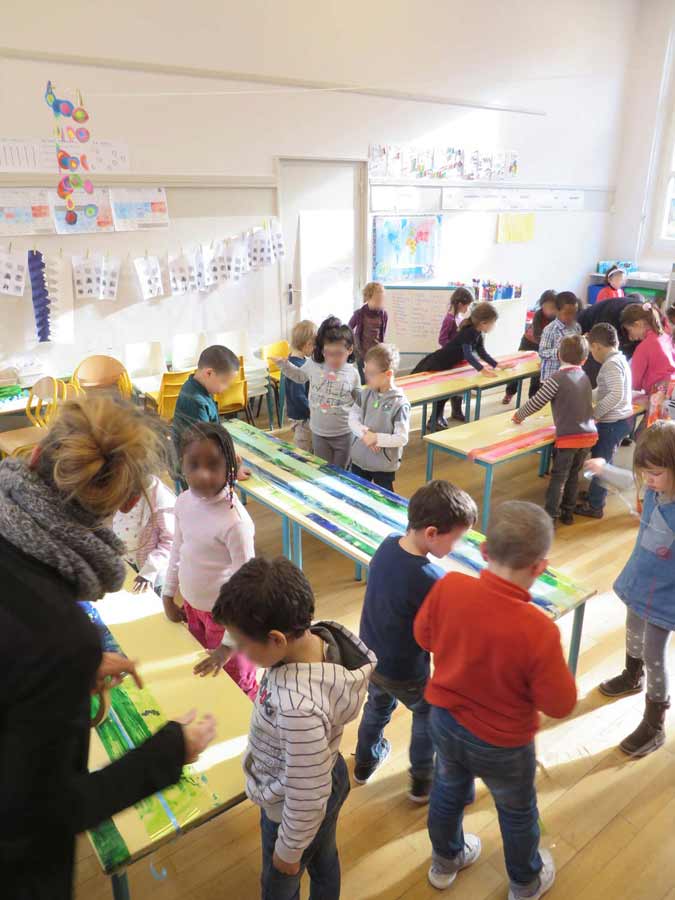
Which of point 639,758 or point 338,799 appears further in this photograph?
point 639,758

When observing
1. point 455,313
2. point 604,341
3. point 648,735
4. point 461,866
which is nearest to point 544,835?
point 461,866

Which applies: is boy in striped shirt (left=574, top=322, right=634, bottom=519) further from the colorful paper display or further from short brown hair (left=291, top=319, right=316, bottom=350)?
short brown hair (left=291, top=319, right=316, bottom=350)

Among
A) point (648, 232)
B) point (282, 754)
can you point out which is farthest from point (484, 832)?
point (648, 232)

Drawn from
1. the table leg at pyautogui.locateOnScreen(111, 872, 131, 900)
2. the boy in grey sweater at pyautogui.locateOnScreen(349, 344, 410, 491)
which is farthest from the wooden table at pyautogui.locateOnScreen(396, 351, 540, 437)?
the table leg at pyautogui.locateOnScreen(111, 872, 131, 900)

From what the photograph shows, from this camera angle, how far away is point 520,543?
1.48 meters

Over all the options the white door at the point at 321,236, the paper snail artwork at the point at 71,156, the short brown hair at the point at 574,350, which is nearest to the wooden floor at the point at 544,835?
the short brown hair at the point at 574,350

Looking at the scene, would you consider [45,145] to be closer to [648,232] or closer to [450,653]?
[450,653]

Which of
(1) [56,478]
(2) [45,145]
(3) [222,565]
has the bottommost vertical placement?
(3) [222,565]

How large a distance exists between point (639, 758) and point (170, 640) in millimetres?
1837

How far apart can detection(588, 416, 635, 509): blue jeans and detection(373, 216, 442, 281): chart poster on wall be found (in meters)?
3.67

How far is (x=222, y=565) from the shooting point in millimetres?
2102

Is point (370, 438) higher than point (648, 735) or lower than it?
higher

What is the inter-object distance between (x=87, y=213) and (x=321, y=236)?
2.39 m

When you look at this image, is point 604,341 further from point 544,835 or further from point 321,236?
point 321,236
